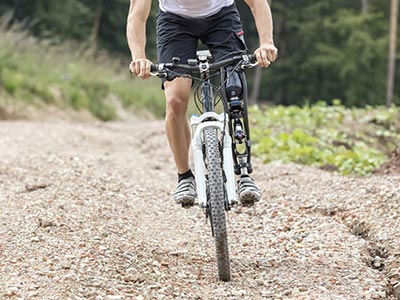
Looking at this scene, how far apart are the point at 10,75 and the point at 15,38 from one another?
262 cm

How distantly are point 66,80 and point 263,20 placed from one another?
12.1 metres

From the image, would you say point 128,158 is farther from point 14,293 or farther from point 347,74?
point 347,74

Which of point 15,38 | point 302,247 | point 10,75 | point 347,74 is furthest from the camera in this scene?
point 347,74

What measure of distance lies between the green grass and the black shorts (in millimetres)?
9332

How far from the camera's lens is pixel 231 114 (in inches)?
151

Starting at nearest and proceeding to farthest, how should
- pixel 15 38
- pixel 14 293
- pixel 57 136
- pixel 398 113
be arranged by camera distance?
pixel 14 293 → pixel 57 136 → pixel 398 113 → pixel 15 38

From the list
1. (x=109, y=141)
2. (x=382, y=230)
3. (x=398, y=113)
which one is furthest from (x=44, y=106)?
(x=382, y=230)

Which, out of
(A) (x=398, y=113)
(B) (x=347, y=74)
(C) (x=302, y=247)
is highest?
(C) (x=302, y=247)

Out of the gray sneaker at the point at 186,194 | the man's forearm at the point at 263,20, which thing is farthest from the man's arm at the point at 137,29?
the gray sneaker at the point at 186,194

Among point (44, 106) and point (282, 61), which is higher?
point (44, 106)

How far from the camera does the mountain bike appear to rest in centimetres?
346

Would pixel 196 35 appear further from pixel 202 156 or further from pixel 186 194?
pixel 186 194

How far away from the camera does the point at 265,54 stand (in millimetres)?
3662

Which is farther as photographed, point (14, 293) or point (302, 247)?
point (302, 247)
